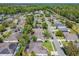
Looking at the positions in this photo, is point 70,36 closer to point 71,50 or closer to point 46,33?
point 71,50

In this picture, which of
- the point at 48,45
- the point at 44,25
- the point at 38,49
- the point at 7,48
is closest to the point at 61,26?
the point at 44,25

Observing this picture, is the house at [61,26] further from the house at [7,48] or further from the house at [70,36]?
the house at [7,48]

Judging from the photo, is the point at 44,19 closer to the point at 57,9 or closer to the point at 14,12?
the point at 57,9

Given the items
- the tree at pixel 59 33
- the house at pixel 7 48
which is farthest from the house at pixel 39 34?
the house at pixel 7 48

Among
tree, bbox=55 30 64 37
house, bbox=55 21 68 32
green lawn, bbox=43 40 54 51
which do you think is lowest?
green lawn, bbox=43 40 54 51

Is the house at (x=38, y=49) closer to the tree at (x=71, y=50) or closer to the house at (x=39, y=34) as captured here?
the house at (x=39, y=34)

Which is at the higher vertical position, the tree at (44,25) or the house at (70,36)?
the tree at (44,25)

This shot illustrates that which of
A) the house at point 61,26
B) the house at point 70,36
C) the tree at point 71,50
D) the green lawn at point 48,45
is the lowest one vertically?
the tree at point 71,50

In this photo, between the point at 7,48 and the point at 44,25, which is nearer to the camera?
the point at 7,48

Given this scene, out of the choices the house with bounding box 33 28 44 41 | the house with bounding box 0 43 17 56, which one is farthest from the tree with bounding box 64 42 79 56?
the house with bounding box 0 43 17 56

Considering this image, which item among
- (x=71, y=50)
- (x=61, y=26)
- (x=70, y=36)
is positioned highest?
(x=61, y=26)

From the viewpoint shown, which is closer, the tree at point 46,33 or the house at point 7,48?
the house at point 7,48

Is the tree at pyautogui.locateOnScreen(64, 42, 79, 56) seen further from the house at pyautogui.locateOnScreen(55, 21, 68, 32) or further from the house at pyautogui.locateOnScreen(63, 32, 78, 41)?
the house at pyautogui.locateOnScreen(55, 21, 68, 32)

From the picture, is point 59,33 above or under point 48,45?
above
